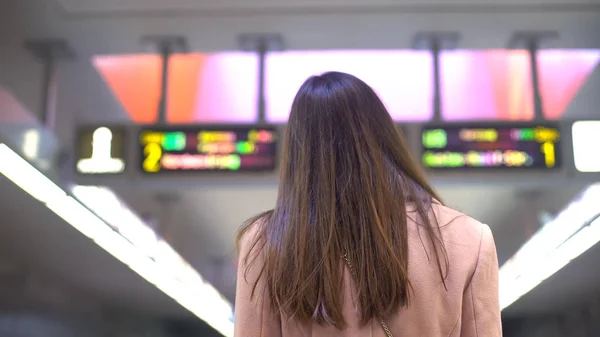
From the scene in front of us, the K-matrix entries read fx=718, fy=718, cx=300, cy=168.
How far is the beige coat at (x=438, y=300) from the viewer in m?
1.15

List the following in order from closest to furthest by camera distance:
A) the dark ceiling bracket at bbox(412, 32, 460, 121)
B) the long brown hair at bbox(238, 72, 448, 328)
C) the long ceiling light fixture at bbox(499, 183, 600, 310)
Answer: the long brown hair at bbox(238, 72, 448, 328) < the dark ceiling bracket at bbox(412, 32, 460, 121) < the long ceiling light fixture at bbox(499, 183, 600, 310)

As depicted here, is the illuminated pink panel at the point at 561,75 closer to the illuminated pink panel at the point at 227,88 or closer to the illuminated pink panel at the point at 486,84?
the illuminated pink panel at the point at 486,84

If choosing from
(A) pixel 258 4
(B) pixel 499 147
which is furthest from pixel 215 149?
(B) pixel 499 147

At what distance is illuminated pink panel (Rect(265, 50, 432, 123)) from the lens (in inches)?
212

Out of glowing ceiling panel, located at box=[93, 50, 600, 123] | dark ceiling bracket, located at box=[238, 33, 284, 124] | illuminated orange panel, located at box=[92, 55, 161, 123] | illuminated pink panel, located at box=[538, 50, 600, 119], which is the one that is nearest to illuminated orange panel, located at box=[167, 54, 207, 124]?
glowing ceiling panel, located at box=[93, 50, 600, 123]

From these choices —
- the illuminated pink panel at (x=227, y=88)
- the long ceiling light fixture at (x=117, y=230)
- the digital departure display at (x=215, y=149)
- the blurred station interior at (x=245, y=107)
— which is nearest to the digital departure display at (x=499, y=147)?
the blurred station interior at (x=245, y=107)

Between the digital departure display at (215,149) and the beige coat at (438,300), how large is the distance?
3.03 meters

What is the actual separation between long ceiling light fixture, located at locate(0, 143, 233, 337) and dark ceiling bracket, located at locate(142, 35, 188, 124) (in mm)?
1079

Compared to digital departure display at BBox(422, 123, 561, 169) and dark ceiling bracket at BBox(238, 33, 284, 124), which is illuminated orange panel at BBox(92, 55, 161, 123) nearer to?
dark ceiling bracket at BBox(238, 33, 284, 124)

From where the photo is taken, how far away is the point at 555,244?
21.1 ft

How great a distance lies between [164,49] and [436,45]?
6.19ft

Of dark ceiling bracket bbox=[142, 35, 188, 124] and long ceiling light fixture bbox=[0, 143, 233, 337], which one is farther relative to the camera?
long ceiling light fixture bbox=[0, 143, 233, 337]

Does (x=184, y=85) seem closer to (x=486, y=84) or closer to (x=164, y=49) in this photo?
(x=164, y=49)

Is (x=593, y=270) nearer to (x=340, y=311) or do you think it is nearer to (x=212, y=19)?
(x=212, y=19)
